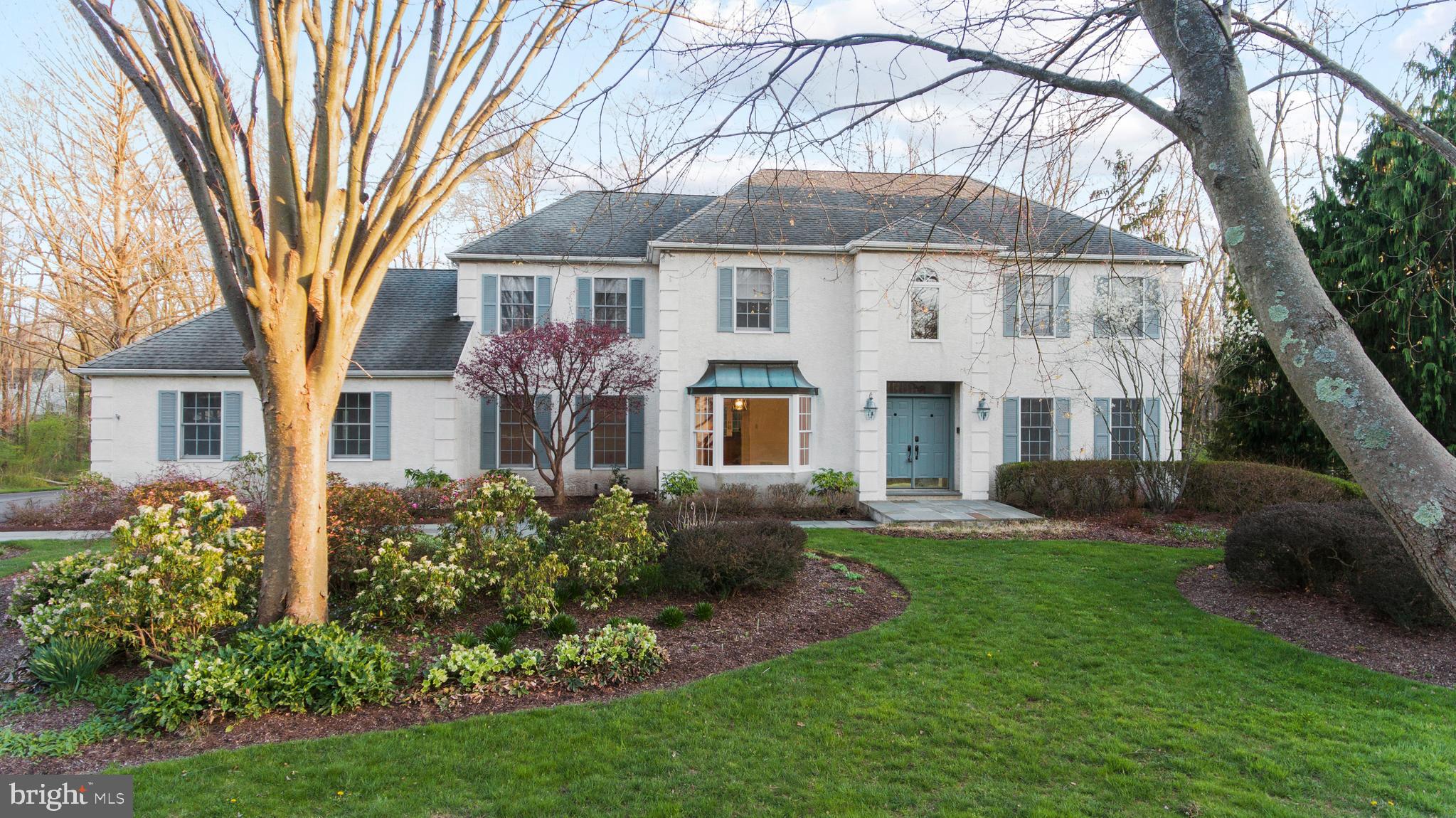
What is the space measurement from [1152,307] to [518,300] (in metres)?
13.5

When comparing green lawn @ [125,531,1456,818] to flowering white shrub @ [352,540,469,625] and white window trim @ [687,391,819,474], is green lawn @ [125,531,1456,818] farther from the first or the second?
white window trim @ [687,391,819,474]

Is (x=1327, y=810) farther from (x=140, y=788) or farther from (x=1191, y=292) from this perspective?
(x=1191, y=292)

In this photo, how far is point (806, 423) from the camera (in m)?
15.0

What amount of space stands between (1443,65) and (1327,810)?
1222cm

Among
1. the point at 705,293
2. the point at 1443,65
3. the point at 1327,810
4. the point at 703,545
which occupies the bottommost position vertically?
the point at 1327,810

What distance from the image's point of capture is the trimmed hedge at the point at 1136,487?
1252 cm

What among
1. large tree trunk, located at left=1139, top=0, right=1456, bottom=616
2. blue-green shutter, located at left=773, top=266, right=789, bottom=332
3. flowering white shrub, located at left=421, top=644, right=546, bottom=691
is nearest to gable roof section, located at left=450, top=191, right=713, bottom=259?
blue-green shutter, located at left=773, top=266, right=789, bottom=332

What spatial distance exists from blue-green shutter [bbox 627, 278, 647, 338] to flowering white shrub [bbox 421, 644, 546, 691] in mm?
11234

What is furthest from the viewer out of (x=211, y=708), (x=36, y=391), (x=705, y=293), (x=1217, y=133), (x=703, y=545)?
(x=36, y=391)

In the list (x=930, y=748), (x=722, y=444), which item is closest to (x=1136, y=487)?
(x=722, y=444)

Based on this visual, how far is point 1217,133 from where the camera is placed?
202cm

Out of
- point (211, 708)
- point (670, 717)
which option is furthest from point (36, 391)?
point (670, 717)

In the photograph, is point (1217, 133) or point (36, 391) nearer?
point (1217, 133)

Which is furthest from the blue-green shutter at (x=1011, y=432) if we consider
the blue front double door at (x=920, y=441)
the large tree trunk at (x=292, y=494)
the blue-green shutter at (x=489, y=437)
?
the large tree trunk at (x=292, y=494)
